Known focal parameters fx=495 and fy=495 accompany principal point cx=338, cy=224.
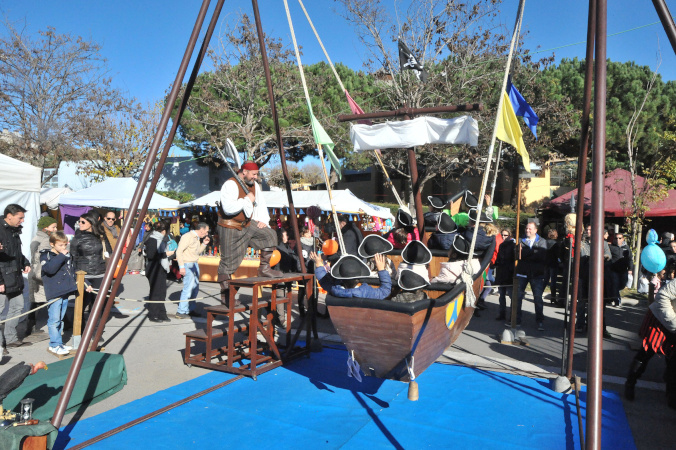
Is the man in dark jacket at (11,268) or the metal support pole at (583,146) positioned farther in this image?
the man in dark jacket at (11,268)

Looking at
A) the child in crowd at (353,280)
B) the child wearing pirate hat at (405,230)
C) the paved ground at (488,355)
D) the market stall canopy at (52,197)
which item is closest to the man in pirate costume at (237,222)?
the paved ground at (488,355)

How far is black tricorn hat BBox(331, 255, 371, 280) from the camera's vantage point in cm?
422

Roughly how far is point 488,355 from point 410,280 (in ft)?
9.22

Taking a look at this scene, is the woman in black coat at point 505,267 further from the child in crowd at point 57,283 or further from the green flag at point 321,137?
the child in crowd at point 57,283

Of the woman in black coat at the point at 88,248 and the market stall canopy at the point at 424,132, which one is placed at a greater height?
the market stall canopy at the point at 424,132

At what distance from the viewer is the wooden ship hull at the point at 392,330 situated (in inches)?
149

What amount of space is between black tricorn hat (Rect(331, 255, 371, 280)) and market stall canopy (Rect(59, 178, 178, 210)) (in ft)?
35.2

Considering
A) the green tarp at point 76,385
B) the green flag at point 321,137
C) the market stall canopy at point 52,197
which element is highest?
the green flag at point 321,137

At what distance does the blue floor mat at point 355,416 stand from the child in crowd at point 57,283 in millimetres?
1875

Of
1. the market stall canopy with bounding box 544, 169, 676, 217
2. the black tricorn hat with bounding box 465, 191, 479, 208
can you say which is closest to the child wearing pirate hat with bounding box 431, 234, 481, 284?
the black tricorn hat with bounding box 465, 191, 479, 208

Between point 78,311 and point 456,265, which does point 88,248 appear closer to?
point 78,311

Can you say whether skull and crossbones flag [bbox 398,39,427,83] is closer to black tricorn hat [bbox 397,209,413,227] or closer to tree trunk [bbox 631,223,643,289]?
black tricorn hat [bbox 397,209,413,227]

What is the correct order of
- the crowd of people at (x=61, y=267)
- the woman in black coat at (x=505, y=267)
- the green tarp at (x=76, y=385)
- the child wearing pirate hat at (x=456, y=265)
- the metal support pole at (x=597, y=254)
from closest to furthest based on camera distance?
1. the metal support pole at (x=597, y=254)
2. the green tarp at (x=76, y=385)
3. the child wearing pirate hat at (x=456, y=265)
4. the crowd of people at (x=61, y=267)
5. the woman in black coat at (x=505, y=267)

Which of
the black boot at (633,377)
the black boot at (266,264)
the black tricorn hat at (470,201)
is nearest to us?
the black boot at (633,377)
